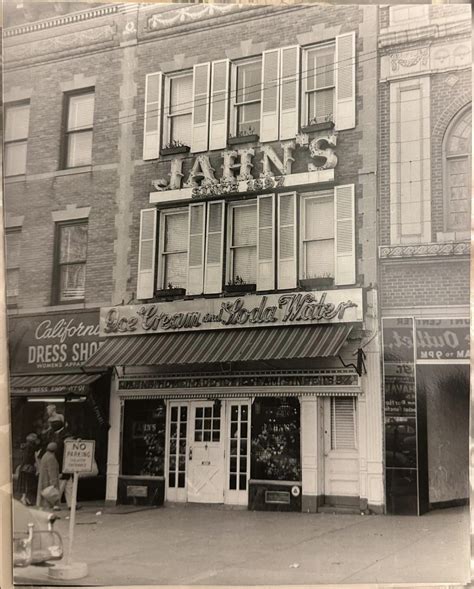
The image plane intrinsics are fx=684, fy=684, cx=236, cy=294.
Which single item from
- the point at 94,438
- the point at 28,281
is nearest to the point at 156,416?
the point at 94,438

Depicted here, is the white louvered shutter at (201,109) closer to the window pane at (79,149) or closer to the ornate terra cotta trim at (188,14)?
the ornate terra cotta trim at (188,14)

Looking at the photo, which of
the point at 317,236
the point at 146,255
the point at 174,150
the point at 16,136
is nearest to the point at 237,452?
the point at 146,255

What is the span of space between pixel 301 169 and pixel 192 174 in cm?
135

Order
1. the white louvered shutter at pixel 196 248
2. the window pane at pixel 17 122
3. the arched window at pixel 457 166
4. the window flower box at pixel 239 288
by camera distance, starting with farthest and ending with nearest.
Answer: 1. the window pane at pixel 17 122
2. the white louvered shutter at pixel 196 248
3. the window flower box at pixel 239 288
4. the arched window at pixel 457 166

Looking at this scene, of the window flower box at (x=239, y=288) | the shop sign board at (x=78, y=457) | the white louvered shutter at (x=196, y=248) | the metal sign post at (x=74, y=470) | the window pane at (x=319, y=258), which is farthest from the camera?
the white louvered shutter at (x=196, y=248)

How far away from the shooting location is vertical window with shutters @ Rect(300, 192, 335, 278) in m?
7.94

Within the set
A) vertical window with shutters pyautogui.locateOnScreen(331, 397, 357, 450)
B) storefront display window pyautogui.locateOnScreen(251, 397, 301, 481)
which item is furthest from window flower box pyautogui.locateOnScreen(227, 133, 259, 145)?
vertical window with shutters pyautogui.locateOnScreen(331, 397, 357, 450)

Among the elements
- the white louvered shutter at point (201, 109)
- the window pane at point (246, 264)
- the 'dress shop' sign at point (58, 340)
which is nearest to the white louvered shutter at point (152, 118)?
the white louvered shutter at point (201, 109)

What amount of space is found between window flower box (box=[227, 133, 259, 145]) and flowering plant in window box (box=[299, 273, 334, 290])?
182 centimetres

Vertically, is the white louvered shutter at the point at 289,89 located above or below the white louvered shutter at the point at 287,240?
above

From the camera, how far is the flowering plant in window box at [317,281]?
25.8ft

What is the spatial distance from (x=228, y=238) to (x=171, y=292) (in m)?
0.95

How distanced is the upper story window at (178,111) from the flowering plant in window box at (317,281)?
226 cm

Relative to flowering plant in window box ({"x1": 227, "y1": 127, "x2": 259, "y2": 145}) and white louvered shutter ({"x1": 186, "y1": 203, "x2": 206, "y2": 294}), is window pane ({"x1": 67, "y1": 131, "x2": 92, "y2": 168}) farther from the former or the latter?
flowering plant in window box ({"x1": 227, "y1": 127, "x2": 259, "y2": 145})
